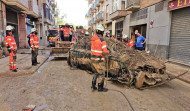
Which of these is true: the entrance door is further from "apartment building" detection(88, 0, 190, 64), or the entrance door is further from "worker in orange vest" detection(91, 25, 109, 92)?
"worker in orange vest" detection(91, 25, 109, 92)

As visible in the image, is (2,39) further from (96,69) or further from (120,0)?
(120,0)

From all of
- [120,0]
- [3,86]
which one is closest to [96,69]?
[3,86]

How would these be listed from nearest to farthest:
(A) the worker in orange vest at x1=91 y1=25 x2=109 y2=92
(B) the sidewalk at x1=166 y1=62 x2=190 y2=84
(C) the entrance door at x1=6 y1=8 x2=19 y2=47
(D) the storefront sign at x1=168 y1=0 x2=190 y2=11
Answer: (A) the worker in orange vest at x1=91 y1=25 x2=109 y2=92
(B) the sidewalk at x1=166 y1=62 x2=190 y2=84
(D) the storefront sign at x1=168 y1=0 x2=190 y2=11
(C) the entrance door at x1=6 y1=8 x2=19 y2=47

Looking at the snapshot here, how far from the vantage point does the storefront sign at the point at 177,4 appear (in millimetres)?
7422

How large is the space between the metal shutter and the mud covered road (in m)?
3.68

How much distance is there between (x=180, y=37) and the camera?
26.4ft

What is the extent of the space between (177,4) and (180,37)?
192cm

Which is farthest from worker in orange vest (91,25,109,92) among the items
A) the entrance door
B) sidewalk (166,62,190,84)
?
the entrance door

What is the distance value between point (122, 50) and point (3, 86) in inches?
160

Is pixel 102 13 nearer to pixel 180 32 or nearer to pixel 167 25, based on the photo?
pixel 167 25

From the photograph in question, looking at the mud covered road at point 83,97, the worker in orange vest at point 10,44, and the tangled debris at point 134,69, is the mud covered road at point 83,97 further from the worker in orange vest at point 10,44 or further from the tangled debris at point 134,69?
the worker in orange vest at point 10,44

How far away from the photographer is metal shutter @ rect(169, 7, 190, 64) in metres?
7.59

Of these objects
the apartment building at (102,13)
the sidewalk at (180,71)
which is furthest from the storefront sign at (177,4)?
the apartment building at (102,13)

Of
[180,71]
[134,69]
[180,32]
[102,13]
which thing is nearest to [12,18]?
[134,69]
